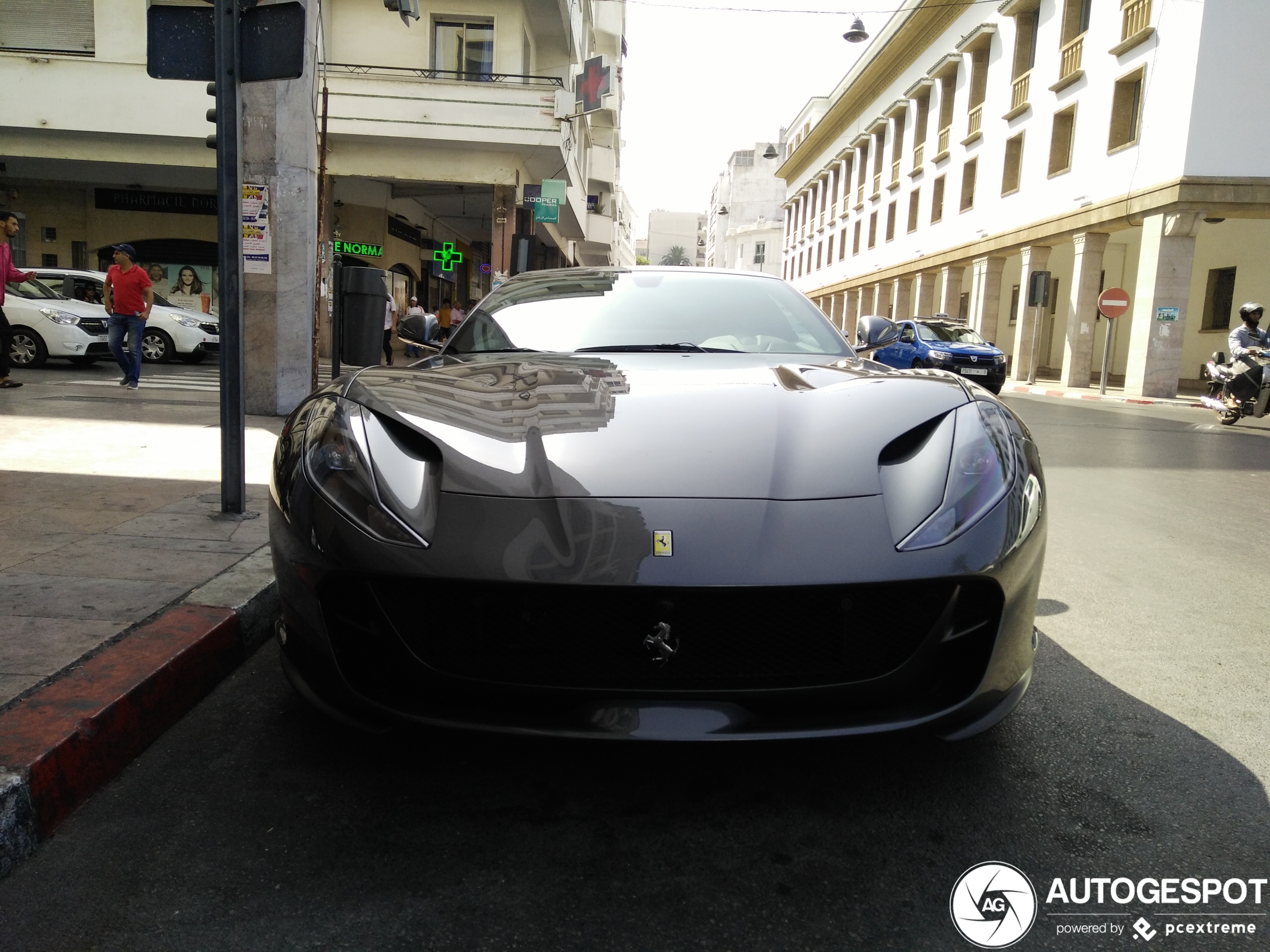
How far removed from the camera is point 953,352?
1820cm

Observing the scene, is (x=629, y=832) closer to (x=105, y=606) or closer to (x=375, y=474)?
Answer: (x=375, y=474)

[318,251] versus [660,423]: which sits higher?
[318,251]

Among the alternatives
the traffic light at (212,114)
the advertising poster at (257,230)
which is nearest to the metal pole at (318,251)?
the advertising poster at (257,230)

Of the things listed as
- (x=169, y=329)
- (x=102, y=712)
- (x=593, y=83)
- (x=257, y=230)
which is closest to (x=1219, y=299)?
(x=593, y=83)

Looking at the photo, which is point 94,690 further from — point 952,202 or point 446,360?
point 952,202

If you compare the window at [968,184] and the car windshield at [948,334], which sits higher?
the window at [968,184]

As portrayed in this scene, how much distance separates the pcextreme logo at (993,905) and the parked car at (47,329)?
1469cm

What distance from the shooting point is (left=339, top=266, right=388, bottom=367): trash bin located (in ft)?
22.2

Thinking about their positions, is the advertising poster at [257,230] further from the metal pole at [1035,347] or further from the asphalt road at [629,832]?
the metal pole at [1035,347]

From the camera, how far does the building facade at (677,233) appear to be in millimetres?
131125

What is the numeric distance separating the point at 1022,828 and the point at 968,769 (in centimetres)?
26

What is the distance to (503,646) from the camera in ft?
6.02

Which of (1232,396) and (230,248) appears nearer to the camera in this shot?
(230,248)

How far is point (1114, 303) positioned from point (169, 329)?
1801 centimetres
